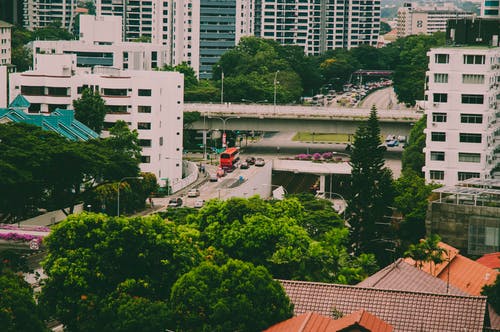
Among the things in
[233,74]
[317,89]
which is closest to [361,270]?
[233,74]

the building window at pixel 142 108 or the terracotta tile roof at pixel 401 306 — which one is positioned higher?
the building window at pixel 142 108

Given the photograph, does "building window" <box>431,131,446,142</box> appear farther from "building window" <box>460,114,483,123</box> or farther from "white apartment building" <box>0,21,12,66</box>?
"white apartment building" <box>0,21,12,66</box>

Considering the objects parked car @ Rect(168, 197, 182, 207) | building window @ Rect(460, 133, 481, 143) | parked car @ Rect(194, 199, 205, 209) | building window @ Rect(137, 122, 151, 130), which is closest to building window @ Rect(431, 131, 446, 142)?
building window @ Rect(460, 133, 481, 143)

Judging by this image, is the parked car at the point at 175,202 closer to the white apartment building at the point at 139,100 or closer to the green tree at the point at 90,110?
the white apartment building at the point at 139,100

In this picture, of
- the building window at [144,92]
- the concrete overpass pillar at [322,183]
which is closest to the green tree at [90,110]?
the building window at [144,92]

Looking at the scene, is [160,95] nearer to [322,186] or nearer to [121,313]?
[322,186]

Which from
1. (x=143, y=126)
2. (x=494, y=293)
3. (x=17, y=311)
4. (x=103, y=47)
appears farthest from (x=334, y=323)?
(x=103, y=47)
